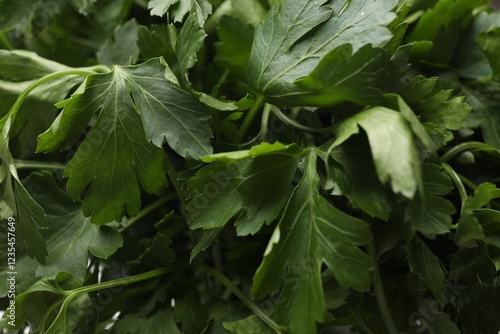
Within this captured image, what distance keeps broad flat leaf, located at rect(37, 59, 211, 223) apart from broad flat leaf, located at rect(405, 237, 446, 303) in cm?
23

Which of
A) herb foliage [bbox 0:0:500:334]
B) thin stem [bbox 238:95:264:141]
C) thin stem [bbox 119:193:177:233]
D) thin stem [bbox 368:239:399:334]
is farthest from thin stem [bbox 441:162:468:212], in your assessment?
thin stem [bbox 119:193:177:233]

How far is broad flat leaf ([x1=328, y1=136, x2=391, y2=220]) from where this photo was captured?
0.53 metres

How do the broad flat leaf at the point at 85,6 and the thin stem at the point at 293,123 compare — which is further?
the broad flat leaf at the point at 85,6

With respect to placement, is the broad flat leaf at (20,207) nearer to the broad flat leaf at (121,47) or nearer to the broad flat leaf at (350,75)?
A: the broad flat leaf at (121,47)

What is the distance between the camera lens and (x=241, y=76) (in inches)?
28.8

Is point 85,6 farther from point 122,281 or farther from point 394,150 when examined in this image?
point 394,150

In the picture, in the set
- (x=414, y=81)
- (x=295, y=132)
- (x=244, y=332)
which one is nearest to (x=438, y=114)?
(x=414, y=81)

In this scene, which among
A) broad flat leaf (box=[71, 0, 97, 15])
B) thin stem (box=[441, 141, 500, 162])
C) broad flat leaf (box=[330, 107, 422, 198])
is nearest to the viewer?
broad flat leaf (box=[330, 107, 422, 198])

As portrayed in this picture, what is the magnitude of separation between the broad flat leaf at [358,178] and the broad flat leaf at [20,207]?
31 centimetres

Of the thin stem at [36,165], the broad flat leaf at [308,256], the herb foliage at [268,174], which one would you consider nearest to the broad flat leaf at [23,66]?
the herb foliage at [268,174]

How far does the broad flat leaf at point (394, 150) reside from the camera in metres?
0.47

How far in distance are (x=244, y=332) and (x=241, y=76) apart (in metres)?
0.30

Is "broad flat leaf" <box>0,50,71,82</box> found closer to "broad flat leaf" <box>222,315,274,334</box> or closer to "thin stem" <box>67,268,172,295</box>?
"thin stem" <box>67,268,172,295</box>

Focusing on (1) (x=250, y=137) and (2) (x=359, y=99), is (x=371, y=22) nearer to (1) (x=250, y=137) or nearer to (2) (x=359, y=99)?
(2) (x=359, y=99)
